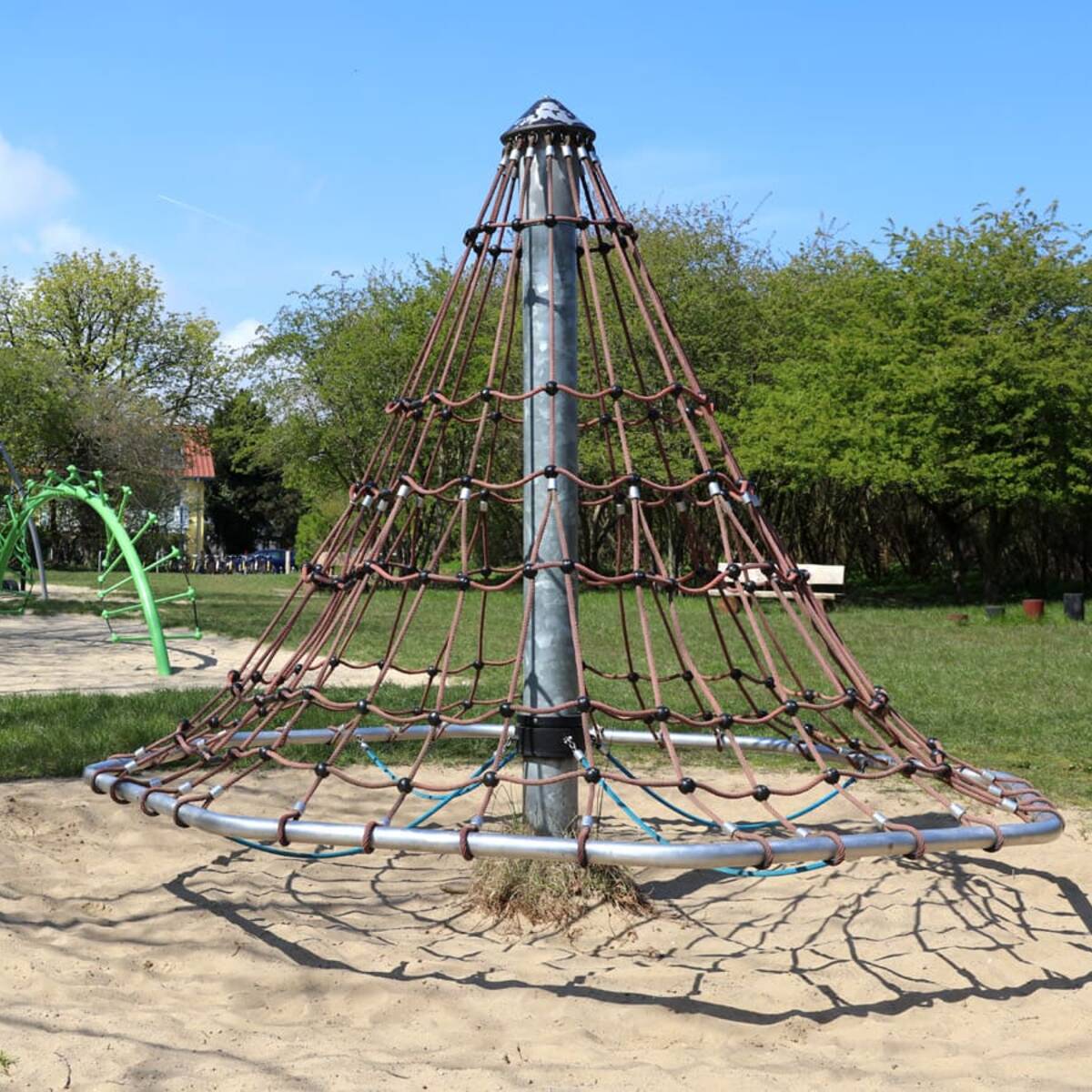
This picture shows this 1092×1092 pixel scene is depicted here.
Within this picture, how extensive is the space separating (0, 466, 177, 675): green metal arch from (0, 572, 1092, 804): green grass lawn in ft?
6.58

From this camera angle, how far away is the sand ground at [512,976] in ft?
9.83

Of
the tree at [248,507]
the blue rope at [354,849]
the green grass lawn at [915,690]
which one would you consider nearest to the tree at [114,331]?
the tree at [248,507]

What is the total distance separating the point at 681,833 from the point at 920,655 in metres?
7.80

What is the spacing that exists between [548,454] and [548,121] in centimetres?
115

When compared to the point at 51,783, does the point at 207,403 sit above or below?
above

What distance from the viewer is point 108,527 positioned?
14.2 metres

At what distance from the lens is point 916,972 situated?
12.1ft

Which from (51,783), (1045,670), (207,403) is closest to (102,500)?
(51,783)

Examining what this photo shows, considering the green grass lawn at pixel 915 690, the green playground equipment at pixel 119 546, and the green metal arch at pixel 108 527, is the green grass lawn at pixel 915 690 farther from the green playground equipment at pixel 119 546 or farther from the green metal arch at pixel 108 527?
the green metal arch at pixel 108 527

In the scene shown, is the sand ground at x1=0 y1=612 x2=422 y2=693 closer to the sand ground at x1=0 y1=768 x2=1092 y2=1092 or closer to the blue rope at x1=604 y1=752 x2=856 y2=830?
the blue rope at x1=604 y1=752 x2=856 y2=830

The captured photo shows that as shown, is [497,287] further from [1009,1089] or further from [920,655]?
[1009,1089]

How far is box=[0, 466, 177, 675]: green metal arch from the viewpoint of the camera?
10922 millimetres

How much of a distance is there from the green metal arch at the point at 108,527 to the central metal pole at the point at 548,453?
7.25 m

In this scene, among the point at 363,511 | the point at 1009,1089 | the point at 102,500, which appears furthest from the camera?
the point at 102,500
